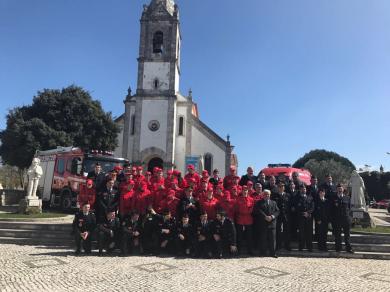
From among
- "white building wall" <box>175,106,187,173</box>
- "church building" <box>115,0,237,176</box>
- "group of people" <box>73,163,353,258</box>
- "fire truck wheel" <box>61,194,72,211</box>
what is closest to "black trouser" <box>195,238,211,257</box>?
"group of people" <box>73,163,353,258</box>

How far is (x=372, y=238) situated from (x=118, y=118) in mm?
27956

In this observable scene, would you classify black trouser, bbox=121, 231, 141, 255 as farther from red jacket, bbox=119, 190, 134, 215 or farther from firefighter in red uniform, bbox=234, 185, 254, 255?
firefighter in red uniform, bbox=234, 185, 254, 255

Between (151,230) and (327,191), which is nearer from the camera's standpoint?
(151,230)

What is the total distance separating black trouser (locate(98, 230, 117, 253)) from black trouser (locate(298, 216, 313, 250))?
486 cm

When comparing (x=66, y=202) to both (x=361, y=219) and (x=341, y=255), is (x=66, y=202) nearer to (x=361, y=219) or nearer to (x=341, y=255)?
(x=341, y=255)

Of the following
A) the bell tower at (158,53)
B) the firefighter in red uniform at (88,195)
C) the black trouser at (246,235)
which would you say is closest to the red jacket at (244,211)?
the black trouser at (246,235)

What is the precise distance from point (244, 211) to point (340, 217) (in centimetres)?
257

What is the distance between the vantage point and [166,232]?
9.06 meters

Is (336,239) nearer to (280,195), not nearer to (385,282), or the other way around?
(280,195)

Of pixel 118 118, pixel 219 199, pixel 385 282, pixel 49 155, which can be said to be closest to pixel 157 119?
pixel 118 118

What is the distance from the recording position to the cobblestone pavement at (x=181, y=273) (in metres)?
6.20

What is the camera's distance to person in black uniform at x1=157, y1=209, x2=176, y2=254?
9125 mm

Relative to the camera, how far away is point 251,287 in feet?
20.5

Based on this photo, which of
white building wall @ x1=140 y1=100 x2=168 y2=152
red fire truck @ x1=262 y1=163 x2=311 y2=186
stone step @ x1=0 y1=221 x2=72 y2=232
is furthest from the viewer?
white building wall @ x1=140 y1=100 x2=168 y2=152
